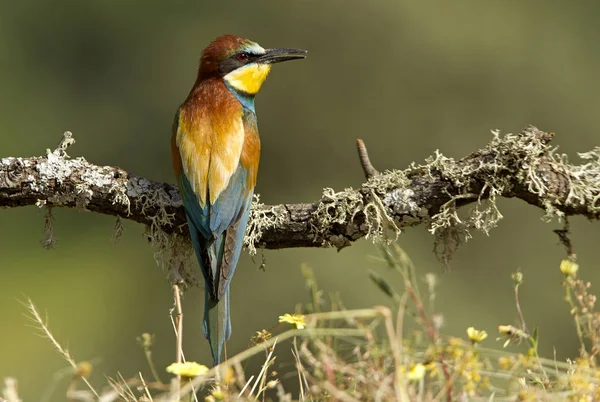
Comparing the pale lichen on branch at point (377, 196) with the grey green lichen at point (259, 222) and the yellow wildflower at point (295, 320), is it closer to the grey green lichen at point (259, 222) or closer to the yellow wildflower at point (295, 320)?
the grey green lichen at point (259, 222)

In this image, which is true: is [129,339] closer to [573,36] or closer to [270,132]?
[270,132]

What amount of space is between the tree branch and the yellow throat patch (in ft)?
1.91

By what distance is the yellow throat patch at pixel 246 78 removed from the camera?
319cm

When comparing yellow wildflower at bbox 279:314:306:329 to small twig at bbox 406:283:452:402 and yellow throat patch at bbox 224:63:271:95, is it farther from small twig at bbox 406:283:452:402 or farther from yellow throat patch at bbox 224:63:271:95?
yellow throat patch at bbox 224:63:271:95

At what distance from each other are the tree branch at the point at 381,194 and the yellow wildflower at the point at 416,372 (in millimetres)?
941

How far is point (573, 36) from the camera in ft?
33.1

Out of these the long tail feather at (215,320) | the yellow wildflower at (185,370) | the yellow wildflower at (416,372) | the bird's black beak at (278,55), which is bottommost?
the long tail feather at (215,320)

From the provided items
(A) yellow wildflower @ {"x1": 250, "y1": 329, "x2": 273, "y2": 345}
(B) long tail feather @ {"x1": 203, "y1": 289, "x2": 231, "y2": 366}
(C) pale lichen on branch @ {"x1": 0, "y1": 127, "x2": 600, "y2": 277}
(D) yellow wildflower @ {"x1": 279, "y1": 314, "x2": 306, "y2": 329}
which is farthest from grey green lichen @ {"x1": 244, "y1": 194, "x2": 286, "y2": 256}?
(D) yellow wildflower @ {"x1": 279, "y1": 314, "x2": 306, "y2": 329}

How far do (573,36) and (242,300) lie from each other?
4.59m

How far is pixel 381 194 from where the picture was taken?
7.98 feet

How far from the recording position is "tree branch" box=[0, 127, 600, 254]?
227 cm

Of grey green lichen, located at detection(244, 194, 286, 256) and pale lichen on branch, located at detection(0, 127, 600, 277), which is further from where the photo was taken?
grey green lichen, located at detection(244, 194, 286, 256)

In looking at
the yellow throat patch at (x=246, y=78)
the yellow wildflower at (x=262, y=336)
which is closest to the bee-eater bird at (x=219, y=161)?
the yellow throat patch at (x=246, y=78)

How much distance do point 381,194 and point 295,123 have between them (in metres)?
6.64
